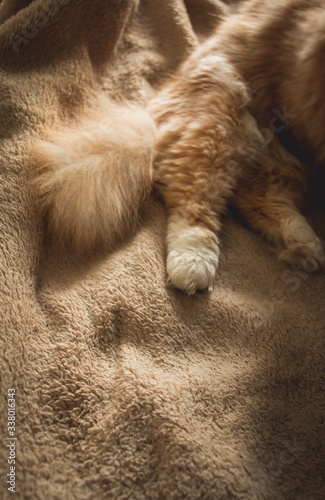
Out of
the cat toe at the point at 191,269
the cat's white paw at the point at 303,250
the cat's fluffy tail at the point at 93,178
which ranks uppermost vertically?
the cat's fluffy tail at the point at 93,178

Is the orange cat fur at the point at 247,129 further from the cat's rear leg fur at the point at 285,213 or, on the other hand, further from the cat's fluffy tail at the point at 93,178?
the cat's fluffy tail at the point at 93,178

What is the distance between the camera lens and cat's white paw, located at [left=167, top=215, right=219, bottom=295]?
3.05 ft

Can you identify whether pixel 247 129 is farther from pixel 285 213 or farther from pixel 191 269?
pixel 191 269

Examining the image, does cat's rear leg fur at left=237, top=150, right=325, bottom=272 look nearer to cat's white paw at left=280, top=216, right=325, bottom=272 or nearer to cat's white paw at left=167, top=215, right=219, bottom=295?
cat's white paw at left=280, top=216, right=325, bottom=272

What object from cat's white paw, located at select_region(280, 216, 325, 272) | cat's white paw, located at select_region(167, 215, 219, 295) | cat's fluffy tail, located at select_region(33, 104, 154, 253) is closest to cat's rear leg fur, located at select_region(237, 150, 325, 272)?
cat's white paw, located at select_region(280, 216, 325, 272)

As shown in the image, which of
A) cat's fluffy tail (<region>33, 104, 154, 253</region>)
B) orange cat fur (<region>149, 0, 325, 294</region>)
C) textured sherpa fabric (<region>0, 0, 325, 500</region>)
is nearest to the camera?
textured sherpa fabric (<region>0, 0, 325, 500</region>)

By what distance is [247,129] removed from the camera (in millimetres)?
1220

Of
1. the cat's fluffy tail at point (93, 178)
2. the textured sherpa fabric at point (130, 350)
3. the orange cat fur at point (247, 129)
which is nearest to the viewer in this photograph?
the textured sherpa fabric at point (130, 350)

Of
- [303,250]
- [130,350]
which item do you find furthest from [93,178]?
[303,250]

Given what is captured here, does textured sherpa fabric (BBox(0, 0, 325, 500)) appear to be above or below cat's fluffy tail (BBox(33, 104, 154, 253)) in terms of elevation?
below

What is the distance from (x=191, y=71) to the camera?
127cm

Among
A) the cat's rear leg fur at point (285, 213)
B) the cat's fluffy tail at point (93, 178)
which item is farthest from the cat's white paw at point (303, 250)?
the cat's fluffy tail at point (93, 178)

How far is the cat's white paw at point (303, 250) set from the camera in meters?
1.11

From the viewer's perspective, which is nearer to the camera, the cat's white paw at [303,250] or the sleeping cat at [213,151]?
the sleeping cat at [213,151]
